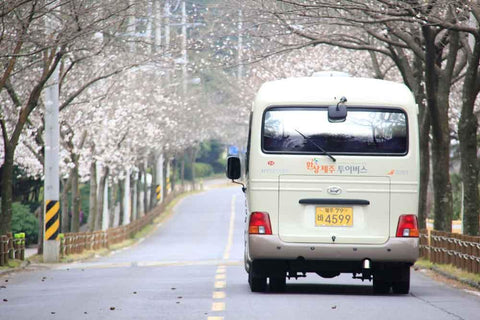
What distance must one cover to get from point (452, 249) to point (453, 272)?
1.43 metres

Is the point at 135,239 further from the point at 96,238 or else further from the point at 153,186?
the point at 153,186

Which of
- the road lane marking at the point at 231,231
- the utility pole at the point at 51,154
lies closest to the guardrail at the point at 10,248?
the utility pole at the point at 51,154

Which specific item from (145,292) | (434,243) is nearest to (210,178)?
(434,243)

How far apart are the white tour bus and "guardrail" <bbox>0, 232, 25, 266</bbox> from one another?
520 inches

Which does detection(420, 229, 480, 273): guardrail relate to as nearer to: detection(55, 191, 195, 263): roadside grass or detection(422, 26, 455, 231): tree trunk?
detection(422, 26, 455, 231): tree trunk

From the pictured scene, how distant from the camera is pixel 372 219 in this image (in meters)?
15.4

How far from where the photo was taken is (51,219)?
31.4 meters

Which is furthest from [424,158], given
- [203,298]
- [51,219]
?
[203,298]

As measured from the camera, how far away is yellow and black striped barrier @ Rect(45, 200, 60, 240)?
31156 millimetres

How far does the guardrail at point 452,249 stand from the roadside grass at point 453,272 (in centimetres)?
10

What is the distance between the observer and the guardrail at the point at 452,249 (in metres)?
19.7

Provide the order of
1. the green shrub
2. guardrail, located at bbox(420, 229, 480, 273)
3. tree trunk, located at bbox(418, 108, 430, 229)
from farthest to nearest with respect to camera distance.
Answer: the green shrub < tree trunk, located at bbox(418, 108, 430, 229) < guardrail, located at bbox(420, 229, 480, 273)

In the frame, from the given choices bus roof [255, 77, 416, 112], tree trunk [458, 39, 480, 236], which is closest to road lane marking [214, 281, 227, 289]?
bus roof [255, 77, 416, 112]

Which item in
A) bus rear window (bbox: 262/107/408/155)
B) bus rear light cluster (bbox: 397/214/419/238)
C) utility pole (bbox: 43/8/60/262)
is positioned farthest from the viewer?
utility pole (bbox: 43/8/60/262)
